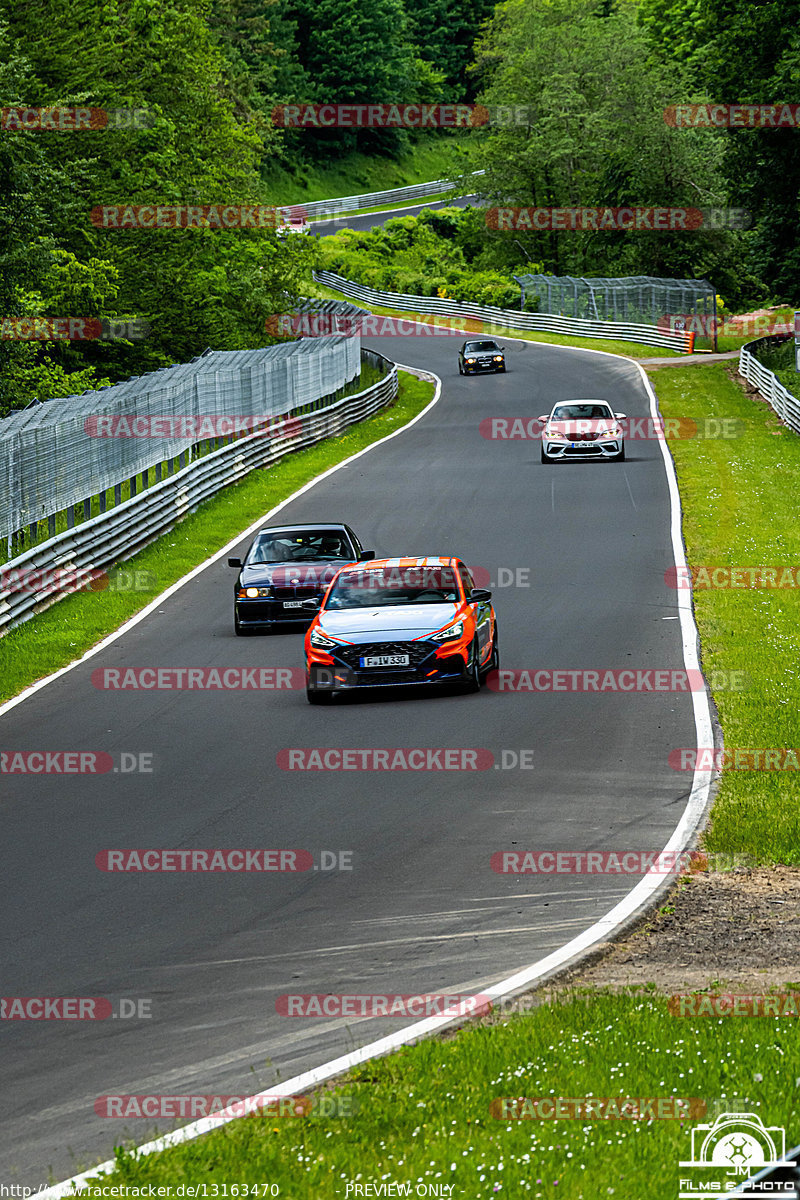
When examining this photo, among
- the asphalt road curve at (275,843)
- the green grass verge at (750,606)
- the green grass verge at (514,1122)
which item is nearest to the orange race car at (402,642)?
the asphalt road curve at (275,843)

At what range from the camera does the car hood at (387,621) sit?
16.5 m

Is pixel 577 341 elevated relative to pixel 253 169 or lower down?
lower down

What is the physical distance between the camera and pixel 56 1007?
Answer: 795cm

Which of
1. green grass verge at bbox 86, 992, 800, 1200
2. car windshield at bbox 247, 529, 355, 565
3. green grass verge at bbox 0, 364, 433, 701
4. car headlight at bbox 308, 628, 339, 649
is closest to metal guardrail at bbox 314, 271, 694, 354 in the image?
green grass verge at bbox 0, 364, 433, 701

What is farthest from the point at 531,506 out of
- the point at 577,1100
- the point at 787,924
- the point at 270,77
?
the point at 270,77

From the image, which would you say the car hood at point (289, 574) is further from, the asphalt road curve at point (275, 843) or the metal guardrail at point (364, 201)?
the metal guardrail at point (364, 201)

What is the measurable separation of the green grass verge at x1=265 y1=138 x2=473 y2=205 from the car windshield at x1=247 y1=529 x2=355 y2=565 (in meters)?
101

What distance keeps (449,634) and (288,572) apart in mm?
5986

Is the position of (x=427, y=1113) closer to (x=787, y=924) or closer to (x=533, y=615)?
(x=787, y=924)

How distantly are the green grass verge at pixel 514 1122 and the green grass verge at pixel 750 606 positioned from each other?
145 inches

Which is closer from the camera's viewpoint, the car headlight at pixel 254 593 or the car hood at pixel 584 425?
the car headlight at pixel 254 593

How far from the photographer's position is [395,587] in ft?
58.9

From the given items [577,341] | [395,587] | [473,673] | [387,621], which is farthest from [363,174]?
[473,673]

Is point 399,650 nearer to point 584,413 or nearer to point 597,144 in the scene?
point 584,413
